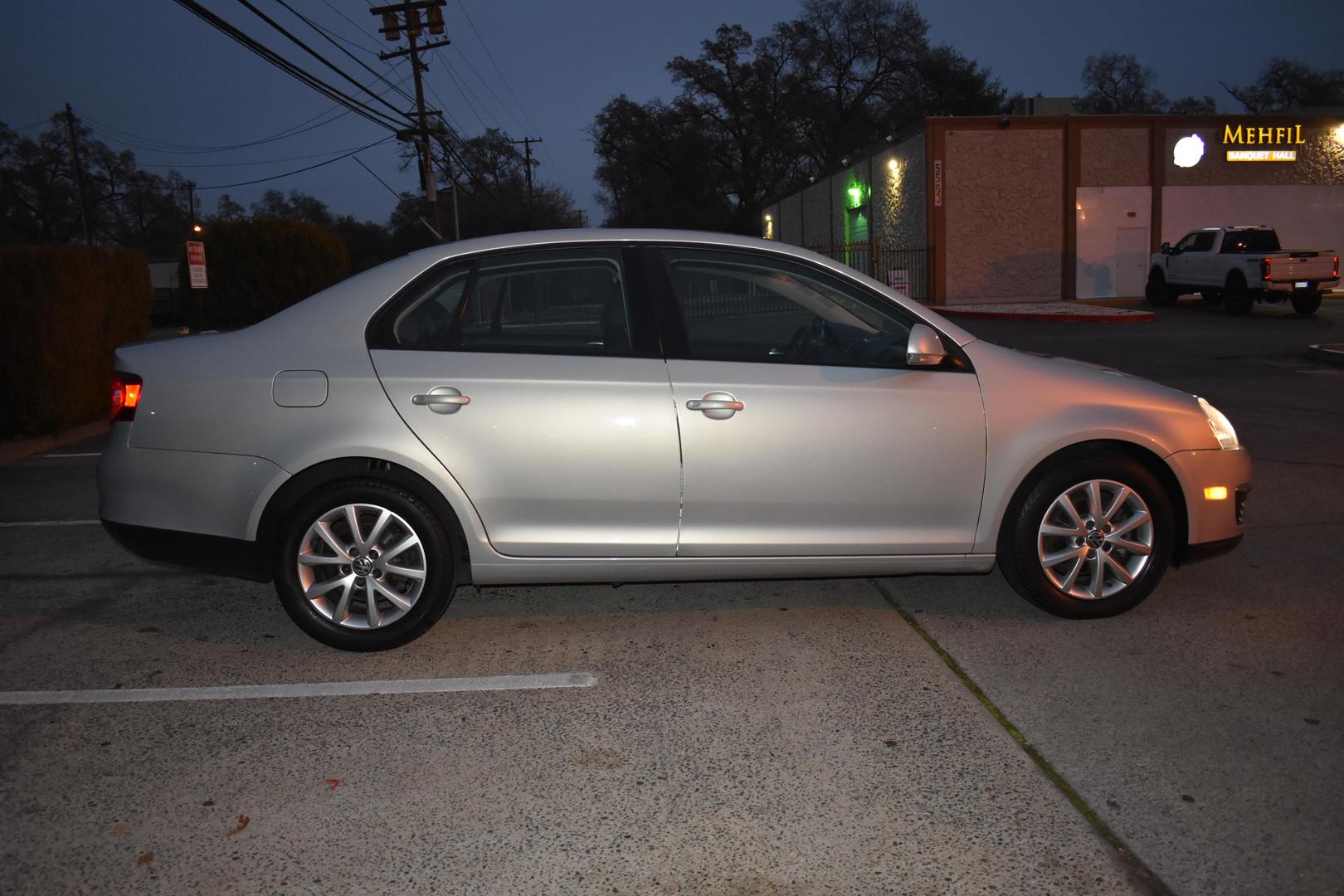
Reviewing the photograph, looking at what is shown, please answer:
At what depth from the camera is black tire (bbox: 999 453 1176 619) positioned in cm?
464

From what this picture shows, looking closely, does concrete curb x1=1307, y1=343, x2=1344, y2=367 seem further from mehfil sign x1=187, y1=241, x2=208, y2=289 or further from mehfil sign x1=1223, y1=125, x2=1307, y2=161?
mehfil sign x1=1223, y1=125, x2=1307, y2=161

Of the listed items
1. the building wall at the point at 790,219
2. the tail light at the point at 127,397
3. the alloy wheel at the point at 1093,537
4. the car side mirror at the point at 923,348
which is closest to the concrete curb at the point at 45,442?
the tail light at the point at 127,397

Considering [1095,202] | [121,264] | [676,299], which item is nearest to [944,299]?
[1095,202]

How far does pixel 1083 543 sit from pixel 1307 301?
2317cm

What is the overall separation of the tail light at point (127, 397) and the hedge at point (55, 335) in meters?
7.14

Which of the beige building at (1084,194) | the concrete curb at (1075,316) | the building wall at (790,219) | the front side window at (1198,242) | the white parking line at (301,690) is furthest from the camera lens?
the building wall at (790,219)

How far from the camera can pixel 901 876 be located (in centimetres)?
286

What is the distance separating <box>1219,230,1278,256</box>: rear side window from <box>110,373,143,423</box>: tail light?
25.8 metres

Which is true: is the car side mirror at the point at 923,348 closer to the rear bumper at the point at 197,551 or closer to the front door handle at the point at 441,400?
the front door handle at the point at 441,400

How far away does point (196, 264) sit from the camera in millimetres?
17625

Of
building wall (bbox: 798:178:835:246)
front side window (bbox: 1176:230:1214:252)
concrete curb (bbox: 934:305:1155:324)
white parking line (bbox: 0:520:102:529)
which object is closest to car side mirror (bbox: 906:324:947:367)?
white parking line (bbox: 0:520:102:529)

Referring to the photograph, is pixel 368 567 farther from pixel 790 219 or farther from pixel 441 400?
pixel 790 219

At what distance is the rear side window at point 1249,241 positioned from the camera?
24.9 m

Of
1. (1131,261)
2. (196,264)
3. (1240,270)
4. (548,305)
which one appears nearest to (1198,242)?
(1240,270)
